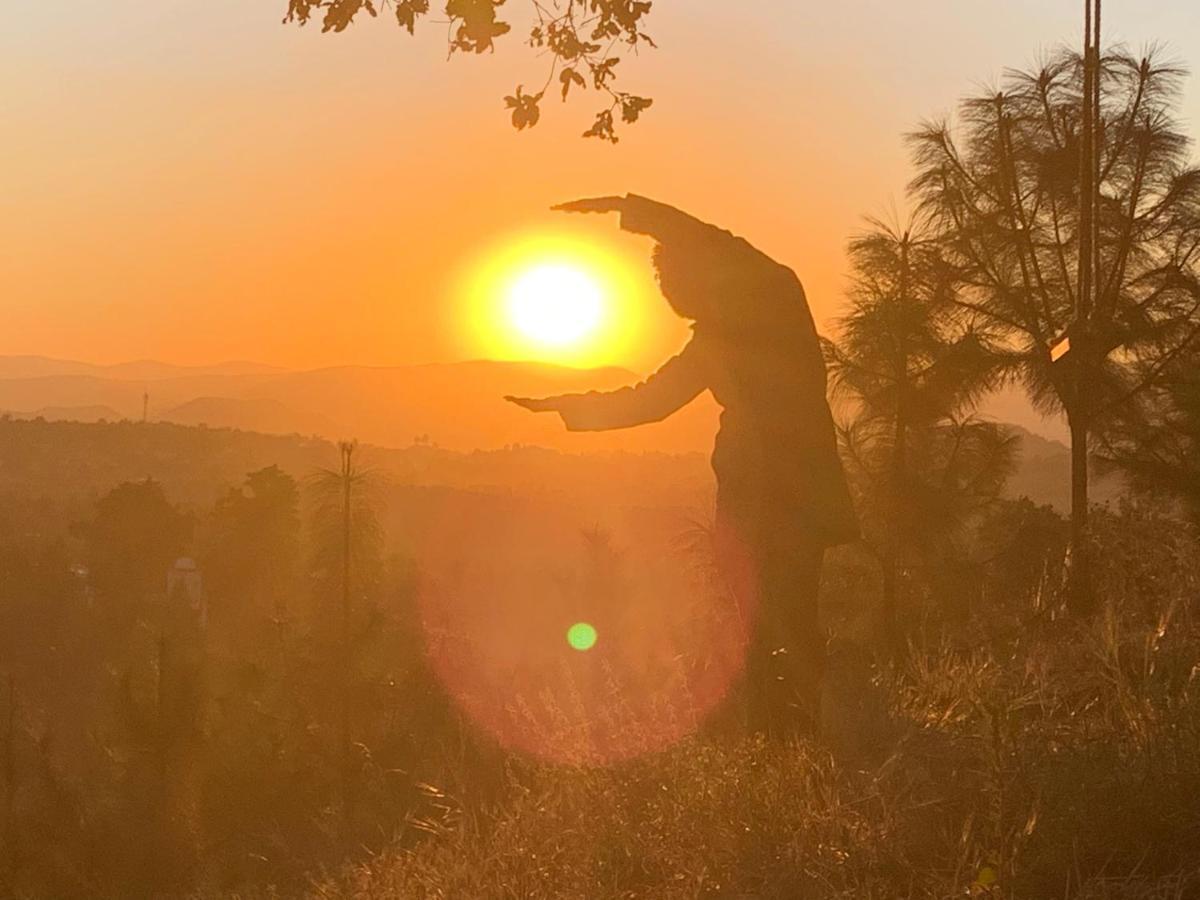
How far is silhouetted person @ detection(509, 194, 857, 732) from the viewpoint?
Answer: 676 cm

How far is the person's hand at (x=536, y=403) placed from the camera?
6.65 metres

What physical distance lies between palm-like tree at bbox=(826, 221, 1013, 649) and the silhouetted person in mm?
11839

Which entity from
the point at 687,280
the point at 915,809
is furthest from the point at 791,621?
the point at 915,809

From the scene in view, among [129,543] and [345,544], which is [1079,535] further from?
[129,543]

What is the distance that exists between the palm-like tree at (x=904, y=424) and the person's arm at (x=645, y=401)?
11860 mm

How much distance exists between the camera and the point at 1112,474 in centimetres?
1761

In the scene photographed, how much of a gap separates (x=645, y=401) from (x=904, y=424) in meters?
12.7

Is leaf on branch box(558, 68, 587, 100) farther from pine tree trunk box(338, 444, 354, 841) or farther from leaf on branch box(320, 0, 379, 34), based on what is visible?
pine tree trunk box(338, 444, 354, 841)

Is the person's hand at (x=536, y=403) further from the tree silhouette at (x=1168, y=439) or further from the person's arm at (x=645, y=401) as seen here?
the tree silhouette at (x=1168, y=439)

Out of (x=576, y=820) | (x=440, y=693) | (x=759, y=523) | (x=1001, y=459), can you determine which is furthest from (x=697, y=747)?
(x=440, y=693)

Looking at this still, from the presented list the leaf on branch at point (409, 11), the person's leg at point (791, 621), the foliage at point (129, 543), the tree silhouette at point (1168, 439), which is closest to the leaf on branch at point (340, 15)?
the leaf on branch at point (409, 11)

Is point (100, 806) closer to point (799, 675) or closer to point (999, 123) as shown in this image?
point (999, 123)

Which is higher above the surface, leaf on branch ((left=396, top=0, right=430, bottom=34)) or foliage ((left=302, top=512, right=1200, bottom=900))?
leaf on branch ((left=396, top=0, right=430, bottom=34))

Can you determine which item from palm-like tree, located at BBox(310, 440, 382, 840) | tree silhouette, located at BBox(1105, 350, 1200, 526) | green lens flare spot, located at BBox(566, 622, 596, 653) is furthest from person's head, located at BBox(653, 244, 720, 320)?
palm-like tree, located at BBox(310, 440, 382, 840)
